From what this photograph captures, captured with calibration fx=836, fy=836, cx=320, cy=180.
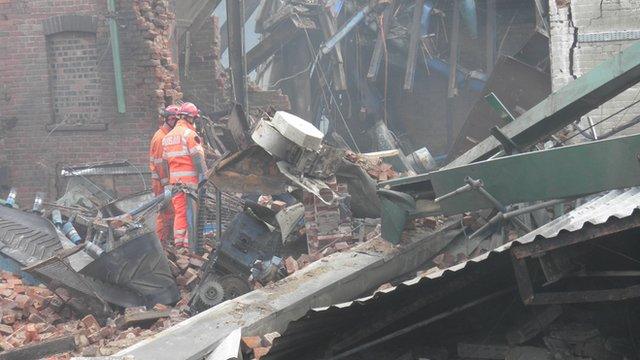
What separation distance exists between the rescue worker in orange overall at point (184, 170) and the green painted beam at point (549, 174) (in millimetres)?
→ 4951

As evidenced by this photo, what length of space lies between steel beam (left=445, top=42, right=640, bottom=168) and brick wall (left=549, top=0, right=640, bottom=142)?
14.5ft

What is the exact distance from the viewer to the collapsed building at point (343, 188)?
492 cm

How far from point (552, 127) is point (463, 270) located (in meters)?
1.74

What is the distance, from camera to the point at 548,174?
17.2 ft

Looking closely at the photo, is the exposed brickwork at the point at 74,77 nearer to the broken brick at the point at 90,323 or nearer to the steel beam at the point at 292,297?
the broken brick at the point at 90,323

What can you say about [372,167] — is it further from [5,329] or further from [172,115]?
[5,329]

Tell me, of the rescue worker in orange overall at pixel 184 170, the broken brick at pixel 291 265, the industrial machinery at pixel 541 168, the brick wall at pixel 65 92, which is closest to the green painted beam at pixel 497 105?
the industrial machinery at pixel 541 168

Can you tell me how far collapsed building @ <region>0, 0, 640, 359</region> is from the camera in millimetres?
4922

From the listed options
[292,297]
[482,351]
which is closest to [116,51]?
[292,297]

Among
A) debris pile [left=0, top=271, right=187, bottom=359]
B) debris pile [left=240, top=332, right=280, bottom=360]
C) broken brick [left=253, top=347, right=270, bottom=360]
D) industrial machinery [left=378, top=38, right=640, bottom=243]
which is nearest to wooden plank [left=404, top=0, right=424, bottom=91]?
debris pile [left=0, top=271, right=187, bottom=359]

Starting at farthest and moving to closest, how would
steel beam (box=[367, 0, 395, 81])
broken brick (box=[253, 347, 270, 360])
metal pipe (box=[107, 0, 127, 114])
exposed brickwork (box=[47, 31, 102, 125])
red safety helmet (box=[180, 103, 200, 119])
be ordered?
1. steel beam (box=[367, 0, 395, 81])
2. exposed brickwork (box=[47, 31, 102, 125])
3. metal pipe (box=[107, 0, 127, 114])
4. red safety helmet (box=[180, 103, 200, 119])
5. broken brick (box=[253, 347, 270, 360])

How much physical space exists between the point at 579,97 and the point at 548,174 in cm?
72

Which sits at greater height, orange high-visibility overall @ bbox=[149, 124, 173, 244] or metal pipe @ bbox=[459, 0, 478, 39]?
metal pipe @ bbox=[459, 0, 478, 39]

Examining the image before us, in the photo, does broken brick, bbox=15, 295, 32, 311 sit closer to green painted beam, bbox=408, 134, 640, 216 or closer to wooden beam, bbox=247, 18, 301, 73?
green painted beam, bbox=408, 134, 640, 216
